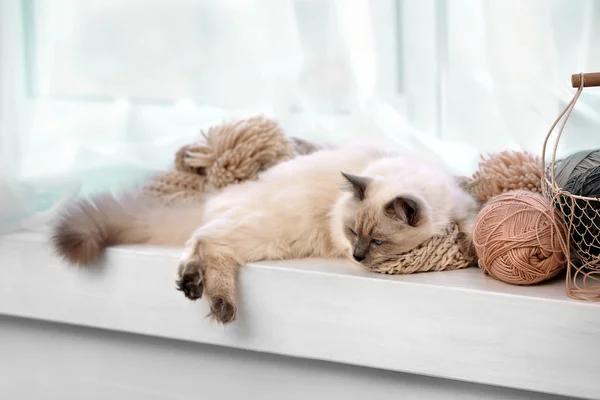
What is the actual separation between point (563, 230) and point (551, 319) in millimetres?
136

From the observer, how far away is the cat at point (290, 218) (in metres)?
1.17

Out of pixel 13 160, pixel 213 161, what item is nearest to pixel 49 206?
pixel 13 160

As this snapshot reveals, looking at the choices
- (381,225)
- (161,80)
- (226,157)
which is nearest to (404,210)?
(381,225)

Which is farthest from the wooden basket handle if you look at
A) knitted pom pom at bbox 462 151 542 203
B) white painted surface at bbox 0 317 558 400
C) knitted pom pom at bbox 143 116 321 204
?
knitted pom pom at bbox 143 116 321 204

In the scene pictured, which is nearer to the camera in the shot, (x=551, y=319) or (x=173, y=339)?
(x=551, y=319)

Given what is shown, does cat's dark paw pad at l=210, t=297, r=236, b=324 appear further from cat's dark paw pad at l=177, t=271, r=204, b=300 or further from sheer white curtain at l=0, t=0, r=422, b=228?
sheer white curtain at l=0, t=0, r=422, b=228

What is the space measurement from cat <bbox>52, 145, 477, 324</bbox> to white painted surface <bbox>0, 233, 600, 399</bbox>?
0.15 feet

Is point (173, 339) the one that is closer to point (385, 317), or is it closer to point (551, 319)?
point (385, 317)

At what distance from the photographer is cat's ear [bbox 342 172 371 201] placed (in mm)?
1154

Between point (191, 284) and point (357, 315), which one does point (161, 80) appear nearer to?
point (191, 284)

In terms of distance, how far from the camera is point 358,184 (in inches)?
45.8

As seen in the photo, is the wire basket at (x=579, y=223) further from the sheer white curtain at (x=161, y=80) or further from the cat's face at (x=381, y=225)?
the sheer white curtain at (x=161, y=80)

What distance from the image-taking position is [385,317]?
1168 mm

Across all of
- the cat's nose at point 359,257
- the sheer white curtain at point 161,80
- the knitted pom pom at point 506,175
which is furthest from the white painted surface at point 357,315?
the sheer white curtain at point 161,80
